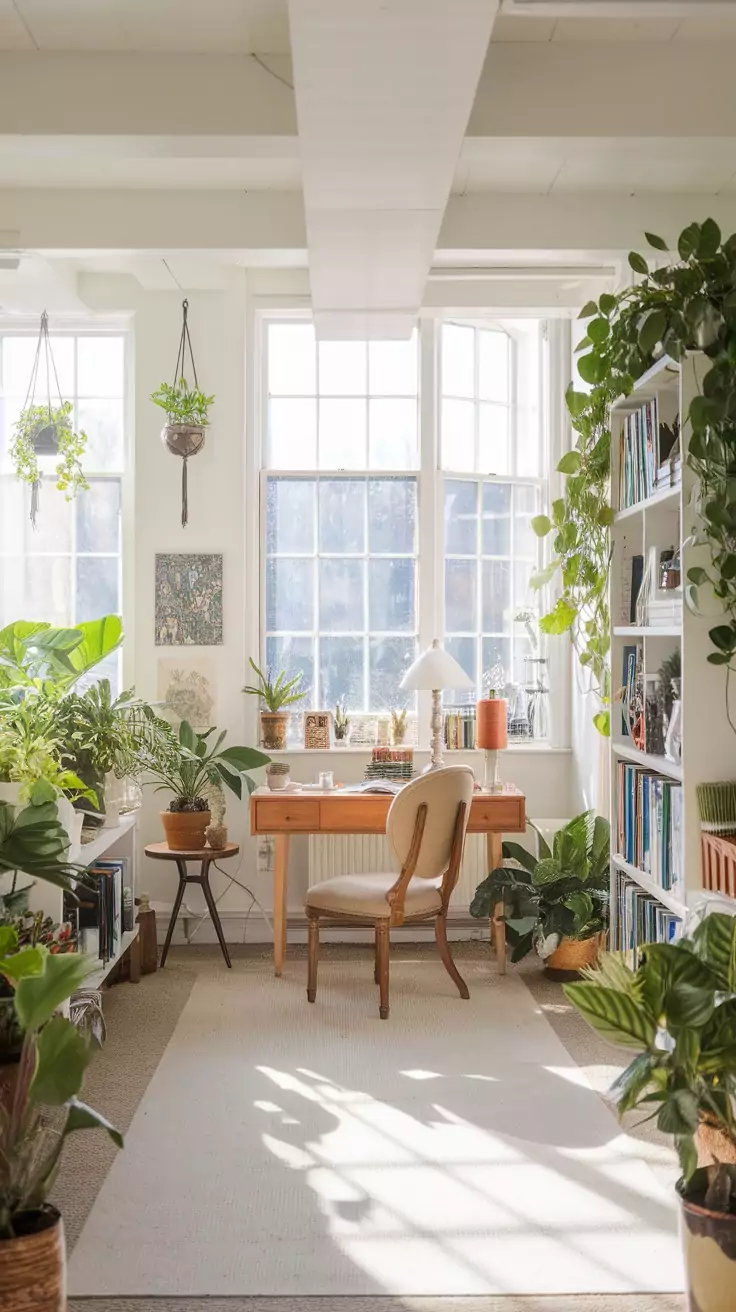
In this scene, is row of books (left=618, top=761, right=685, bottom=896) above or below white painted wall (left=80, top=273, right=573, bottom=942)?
below

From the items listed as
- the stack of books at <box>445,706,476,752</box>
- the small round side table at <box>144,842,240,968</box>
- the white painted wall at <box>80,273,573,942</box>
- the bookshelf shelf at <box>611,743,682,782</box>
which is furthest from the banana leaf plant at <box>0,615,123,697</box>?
the bookshelf shelf at <box>611,743,682,782</box>

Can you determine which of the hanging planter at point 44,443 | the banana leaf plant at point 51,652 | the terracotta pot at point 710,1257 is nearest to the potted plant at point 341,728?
the banana leaf plant at point 51,652

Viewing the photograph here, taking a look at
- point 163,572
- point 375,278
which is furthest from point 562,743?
point 375,278

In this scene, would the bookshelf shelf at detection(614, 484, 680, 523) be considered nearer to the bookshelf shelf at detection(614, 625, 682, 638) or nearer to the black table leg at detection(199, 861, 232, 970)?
the bookshelf shelf at detection(614, 625, 682, 638)

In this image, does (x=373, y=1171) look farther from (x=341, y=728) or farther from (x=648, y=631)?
(x=341, y=728)

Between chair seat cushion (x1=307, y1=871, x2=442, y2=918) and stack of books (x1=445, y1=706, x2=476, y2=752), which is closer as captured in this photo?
chair seat cushion (x1=307, y1=871, x2=442, y2=918)

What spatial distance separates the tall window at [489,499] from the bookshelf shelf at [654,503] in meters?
1.85

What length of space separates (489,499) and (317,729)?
4.87ft

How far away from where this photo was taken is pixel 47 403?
19.0 feet

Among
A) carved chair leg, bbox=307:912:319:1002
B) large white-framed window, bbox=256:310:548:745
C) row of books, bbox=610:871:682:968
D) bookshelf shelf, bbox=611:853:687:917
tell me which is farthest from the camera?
large white-framed window, bbox=256:310:548:745

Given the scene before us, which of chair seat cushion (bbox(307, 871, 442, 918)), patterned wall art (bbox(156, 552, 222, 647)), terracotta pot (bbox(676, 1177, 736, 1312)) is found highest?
patterned wall art (bbox(156, 552, 222, 647))

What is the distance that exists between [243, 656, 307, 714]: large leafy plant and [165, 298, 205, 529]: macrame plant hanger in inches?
33.0

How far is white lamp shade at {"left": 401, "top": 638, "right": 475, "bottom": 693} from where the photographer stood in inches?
200

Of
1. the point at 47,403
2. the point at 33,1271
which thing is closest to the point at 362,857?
the point at 47,403
